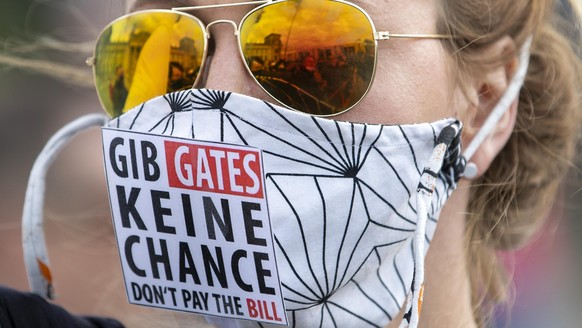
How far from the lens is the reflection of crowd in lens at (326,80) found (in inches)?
73.5

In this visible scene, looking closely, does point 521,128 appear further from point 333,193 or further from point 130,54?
point 130,54

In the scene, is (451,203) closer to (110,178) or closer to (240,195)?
(240,195)

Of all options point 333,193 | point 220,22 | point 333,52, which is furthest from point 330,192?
point 220,22

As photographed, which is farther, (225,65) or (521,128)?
(521,128)

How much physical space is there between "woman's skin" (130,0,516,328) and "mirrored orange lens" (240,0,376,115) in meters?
0.03

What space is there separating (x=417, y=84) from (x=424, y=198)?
10.3 inches

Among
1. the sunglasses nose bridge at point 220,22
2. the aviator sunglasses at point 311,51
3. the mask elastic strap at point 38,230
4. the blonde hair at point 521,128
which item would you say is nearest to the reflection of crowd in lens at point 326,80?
the aviator sunglasses at point 311,51

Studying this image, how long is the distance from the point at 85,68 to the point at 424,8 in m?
1.23

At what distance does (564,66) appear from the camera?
7.86 feet

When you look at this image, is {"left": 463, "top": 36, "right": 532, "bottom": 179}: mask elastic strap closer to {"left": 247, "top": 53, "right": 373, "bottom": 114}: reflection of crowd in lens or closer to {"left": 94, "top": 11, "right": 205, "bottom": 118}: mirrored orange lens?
{"left": 247, "top": 53, "right": 373, "bottom": 114}: reflection of crowd in lens

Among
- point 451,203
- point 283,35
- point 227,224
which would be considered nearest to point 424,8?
point 283,35

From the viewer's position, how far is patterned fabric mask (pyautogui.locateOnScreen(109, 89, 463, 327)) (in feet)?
5.82

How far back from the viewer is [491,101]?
2.15m

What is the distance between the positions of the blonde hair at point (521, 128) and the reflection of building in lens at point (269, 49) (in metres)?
0.41
